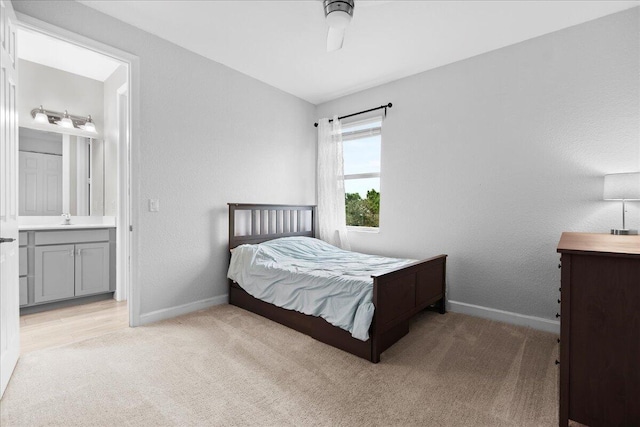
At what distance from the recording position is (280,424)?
4.88 feet

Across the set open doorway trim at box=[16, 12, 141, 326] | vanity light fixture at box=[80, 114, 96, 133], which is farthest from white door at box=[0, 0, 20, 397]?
vanity light fixture at box=[80, 114, 96, 133]

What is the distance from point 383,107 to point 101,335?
3.63m

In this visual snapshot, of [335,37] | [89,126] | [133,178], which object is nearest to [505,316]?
[335,37]

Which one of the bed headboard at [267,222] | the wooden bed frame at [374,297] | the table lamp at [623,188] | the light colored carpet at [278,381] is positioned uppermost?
the table lamp at [623,188]

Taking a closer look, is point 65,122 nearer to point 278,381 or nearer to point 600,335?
point 278,381

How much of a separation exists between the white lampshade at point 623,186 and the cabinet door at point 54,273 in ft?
16.0

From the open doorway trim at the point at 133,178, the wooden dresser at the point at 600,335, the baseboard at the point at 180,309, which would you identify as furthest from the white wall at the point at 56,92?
the wooden dresser at the point at 600,335

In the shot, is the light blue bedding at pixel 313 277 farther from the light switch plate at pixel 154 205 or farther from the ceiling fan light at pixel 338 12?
the ceiling fan light at pixel 338 12

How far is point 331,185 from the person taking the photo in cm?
409

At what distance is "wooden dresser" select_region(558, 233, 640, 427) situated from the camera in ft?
4.10

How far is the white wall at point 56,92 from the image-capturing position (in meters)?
3.37

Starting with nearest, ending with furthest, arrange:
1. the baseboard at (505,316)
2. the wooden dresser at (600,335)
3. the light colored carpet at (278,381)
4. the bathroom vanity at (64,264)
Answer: the wooden dresser at (600,335) < the light colored carpet at (278,381) < the baseboard at (505,316) < the bathroom vanity at (64,264)

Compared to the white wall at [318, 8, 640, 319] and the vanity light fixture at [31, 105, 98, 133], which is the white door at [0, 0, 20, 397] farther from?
the white wall at [318, 8, 640, 319]

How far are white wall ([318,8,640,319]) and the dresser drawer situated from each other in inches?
131
